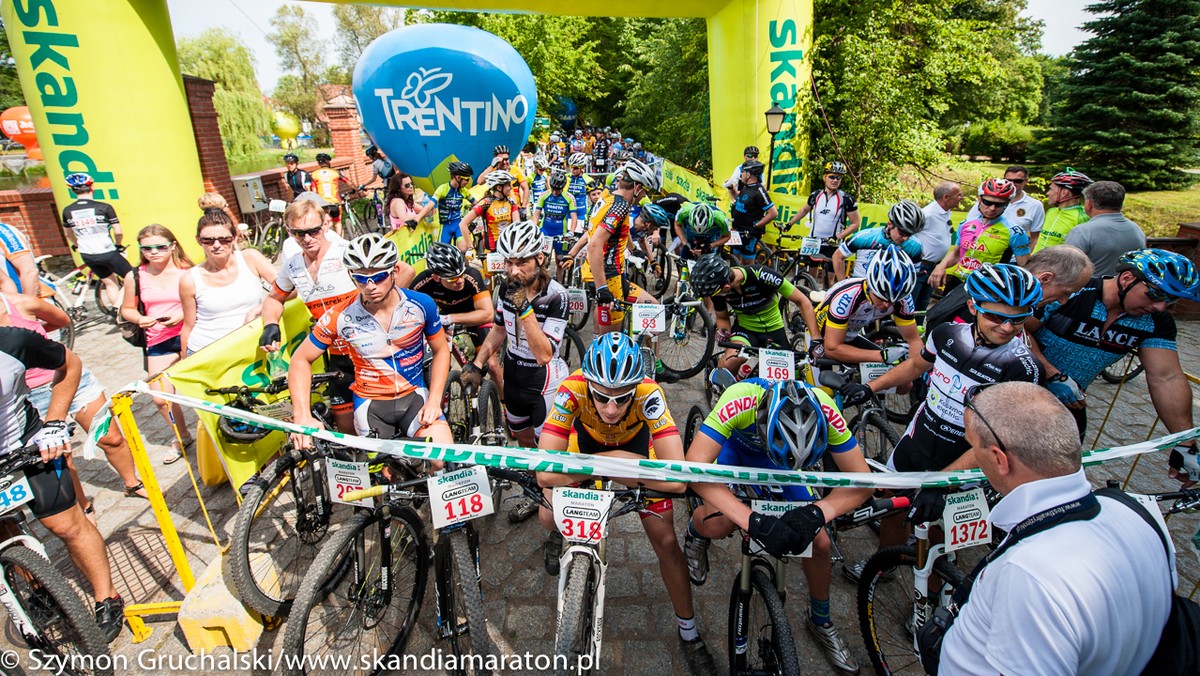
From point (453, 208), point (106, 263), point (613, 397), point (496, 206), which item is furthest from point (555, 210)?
point (613, 397)

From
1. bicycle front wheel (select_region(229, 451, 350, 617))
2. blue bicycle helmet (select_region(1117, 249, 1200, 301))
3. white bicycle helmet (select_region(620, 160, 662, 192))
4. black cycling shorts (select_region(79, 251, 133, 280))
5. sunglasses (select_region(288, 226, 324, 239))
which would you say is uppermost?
white bicycle helmet (select_region(620, 160, 662, 192))

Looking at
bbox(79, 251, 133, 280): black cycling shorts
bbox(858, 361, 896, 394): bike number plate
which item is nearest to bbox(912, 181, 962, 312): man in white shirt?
bbox(858, 361, 896, 394): bike number plate

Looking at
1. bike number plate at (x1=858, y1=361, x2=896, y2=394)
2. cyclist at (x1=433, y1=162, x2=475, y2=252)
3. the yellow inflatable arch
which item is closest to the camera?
bike number plate at (x1=858, y1=361, x2=896, y2=394)

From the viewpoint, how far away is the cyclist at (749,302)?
4.88 metres

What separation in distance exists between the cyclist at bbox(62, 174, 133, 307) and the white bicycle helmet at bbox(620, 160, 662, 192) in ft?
21.3

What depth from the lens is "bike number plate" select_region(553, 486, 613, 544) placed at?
2742mm

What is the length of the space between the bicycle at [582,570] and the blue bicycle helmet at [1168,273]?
3217 mm

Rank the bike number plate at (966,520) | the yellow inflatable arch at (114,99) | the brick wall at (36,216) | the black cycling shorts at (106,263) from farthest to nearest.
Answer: the brick wall at (36,216), the yellow inflatable arch at (114,99), the black cycling shorts at (106,263), the bike number plate at (966,520)

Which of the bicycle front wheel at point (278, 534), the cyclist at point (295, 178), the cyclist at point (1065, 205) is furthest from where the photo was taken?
the cyclist at point (295, 178)

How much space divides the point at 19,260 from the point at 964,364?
23.6 ft

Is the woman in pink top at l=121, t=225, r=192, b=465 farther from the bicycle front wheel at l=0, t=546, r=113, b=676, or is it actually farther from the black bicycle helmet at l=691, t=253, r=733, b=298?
the black bicycle helmet at l=691, t=253, r=733, b=298

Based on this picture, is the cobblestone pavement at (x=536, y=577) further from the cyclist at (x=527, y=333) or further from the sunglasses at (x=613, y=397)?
the sunglasses at (x=613, y=397)

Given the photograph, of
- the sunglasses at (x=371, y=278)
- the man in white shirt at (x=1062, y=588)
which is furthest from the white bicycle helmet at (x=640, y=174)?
the man in white shirt at (x=1062, y=588)

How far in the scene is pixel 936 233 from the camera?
7113mm
